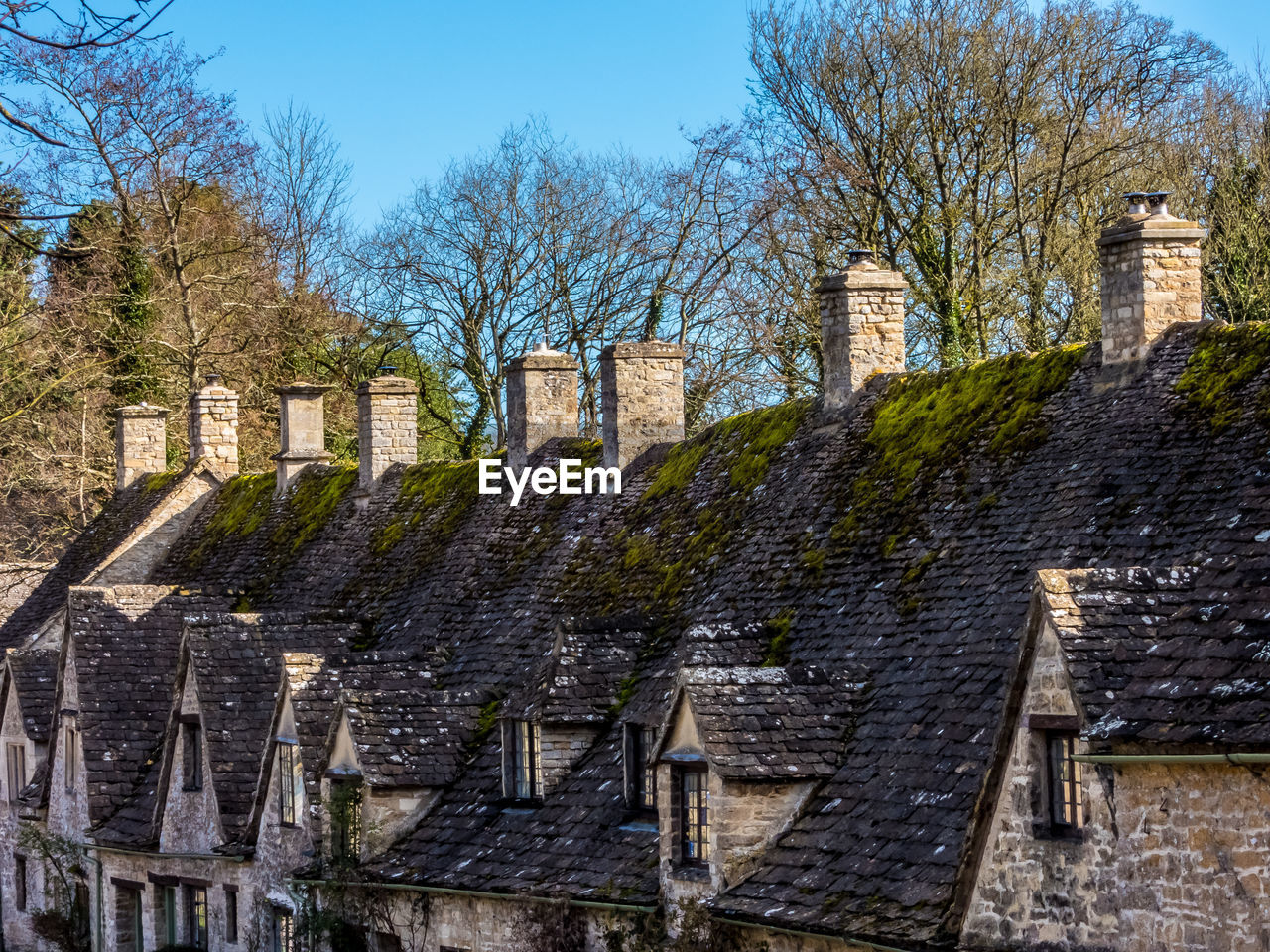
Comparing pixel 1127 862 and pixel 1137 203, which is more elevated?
pixel 1137 203

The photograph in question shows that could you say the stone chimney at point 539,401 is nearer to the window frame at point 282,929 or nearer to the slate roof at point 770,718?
the window frame at point 282,929

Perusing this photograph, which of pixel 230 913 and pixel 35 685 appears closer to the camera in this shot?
pixel 230 913

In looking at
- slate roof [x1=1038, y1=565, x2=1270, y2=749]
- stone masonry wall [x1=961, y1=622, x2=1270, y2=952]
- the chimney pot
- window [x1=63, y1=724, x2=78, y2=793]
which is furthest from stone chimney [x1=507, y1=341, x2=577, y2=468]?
stone masonry wall [x1=961, y1=622, x2=1270, y2=952]

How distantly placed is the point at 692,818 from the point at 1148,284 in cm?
689

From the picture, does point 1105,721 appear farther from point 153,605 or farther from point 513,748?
point 153,605

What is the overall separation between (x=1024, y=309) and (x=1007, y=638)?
70.7 feet

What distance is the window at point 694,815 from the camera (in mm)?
17906

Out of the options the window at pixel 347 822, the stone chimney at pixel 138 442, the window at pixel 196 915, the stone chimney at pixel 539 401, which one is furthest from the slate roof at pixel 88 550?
the window at pixel 347 822

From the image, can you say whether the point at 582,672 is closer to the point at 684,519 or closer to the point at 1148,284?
the point at 684,519

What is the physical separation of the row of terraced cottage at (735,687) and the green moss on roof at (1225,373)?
53 mm

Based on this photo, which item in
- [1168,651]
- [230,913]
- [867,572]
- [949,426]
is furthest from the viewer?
[230,913]

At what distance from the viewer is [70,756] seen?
99.9 ft

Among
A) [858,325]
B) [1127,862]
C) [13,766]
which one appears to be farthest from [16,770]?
[1127,862]

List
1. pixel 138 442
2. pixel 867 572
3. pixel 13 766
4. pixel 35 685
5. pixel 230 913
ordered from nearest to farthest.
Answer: pixel 867 572
pixel 230 913
pixel 35 685
pixel 13 766
pixel 138 442
